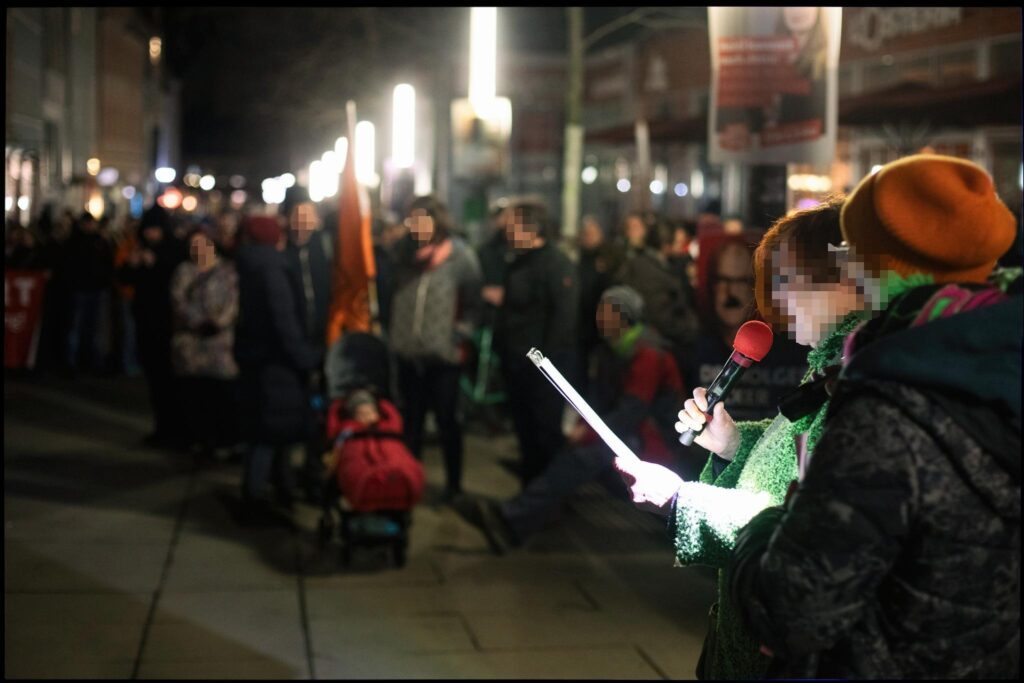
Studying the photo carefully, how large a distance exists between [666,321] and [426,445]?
10.7ft

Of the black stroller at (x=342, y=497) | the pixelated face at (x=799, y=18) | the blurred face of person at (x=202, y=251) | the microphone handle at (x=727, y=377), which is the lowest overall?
the black stroller at (x=342, y=497)

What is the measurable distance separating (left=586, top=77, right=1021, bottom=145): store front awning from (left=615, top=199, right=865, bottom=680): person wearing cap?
11.2m

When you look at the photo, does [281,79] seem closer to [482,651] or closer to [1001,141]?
[1001,141]

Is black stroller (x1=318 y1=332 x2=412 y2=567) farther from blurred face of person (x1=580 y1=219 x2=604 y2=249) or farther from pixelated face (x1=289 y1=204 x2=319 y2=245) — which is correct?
blurred face of person (x1=580 y1=219 x2=604 y2=249)

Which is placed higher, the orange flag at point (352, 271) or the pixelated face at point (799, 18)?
the pixelated face at point (799, 18)

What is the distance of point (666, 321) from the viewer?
9445 mm

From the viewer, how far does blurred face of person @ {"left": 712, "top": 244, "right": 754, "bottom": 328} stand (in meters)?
7.38

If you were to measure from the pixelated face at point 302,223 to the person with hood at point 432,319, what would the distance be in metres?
0.70

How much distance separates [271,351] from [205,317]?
1.65 meters

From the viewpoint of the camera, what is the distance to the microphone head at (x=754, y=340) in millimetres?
2662

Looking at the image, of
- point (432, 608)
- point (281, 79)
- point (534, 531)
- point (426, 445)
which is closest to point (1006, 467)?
point (432, 608)

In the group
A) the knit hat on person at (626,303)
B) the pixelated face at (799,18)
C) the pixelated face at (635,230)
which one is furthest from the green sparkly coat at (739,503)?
the pixelated face at (635,230)

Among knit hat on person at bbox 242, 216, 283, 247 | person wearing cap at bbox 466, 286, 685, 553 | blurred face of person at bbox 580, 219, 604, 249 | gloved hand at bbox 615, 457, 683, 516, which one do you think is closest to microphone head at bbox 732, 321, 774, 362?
gloved hand at bbox 615, 457, 683, 516

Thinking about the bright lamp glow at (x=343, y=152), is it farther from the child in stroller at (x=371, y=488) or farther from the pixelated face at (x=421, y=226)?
the child in stroller at (x=371, y=488)
